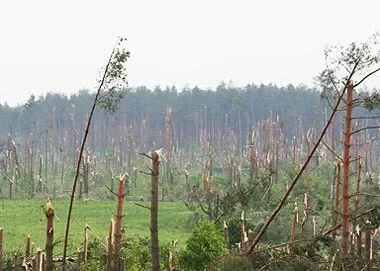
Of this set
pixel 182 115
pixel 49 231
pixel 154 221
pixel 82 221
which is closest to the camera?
pixel 49 231

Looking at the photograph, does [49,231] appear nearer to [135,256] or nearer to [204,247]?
[204,247]

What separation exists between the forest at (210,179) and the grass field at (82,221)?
0.19 metres

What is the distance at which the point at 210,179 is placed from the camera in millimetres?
31672

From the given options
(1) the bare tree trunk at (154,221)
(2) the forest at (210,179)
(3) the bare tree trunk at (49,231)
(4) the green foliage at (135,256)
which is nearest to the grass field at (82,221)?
(2) the forest at (210,179)

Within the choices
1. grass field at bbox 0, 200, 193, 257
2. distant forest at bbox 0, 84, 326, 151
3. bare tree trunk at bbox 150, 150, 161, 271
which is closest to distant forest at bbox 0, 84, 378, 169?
distant forest at bbox 0, 84, 326, 151

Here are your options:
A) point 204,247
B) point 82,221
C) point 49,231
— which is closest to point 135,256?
point 204,247

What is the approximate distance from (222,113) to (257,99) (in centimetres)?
390

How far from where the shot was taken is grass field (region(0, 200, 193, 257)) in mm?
25922

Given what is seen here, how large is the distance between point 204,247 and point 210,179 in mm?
17380

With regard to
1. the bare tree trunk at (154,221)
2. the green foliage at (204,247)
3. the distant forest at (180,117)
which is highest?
the distant forest at (180,117)

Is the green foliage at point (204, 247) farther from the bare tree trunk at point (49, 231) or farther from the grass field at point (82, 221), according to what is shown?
the grass field at point (82, 221)

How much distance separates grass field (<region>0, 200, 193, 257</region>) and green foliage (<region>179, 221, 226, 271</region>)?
27.3 feet

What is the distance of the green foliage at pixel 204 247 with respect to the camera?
14.2 meters

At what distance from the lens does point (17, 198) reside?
41.0 meters
